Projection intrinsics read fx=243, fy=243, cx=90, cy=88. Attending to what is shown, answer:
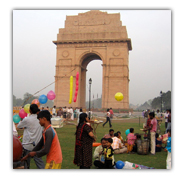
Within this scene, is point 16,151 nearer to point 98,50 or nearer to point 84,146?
point 84,146

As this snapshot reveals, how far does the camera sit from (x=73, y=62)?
3644 cm

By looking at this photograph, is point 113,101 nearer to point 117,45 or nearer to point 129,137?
point 117,45

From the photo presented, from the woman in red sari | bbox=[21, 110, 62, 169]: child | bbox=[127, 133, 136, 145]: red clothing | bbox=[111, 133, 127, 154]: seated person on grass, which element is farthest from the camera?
bbox=[127, 133, 136, 145]: red clothing

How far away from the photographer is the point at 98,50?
3594 centimetres

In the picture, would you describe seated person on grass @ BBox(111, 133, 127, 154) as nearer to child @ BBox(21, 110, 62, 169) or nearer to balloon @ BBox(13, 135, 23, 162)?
balloon @ BBox(13, 135, 23, 162)

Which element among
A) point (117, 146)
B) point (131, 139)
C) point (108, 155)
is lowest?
point (117, 146)

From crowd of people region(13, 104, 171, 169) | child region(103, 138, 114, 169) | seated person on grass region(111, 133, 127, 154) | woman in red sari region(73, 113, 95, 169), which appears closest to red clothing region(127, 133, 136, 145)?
seated person on grass region(111, 133, 127, 154)

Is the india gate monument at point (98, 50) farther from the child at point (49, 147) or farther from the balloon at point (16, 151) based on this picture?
the child at point (49, 147)

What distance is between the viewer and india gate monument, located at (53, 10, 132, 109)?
3516 cm

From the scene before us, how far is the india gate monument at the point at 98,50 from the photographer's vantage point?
35156 millimetres

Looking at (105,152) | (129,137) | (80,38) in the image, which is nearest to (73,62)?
(80,38)

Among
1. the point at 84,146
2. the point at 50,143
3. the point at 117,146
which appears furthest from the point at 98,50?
the point at 50,143

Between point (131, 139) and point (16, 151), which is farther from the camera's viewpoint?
point (131, 139)

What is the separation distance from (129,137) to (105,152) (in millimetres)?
3094
